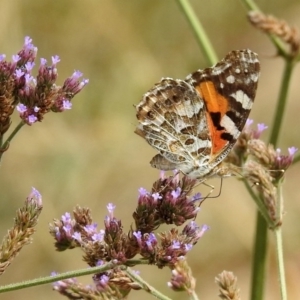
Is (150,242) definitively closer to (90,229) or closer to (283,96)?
(90,229)

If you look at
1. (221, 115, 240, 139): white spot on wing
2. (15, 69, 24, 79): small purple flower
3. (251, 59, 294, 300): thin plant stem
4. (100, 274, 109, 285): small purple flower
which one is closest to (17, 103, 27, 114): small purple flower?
(15, 69, 24, 79): small purple flower

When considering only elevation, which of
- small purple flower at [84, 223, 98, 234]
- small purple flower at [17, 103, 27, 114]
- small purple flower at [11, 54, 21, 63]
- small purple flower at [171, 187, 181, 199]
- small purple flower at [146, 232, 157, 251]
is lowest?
small purple flower at [146, 232, 157, 251]

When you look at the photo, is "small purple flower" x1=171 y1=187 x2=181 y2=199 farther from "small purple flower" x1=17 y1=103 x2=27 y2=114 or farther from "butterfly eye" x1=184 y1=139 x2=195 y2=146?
"small purple flower" x1=17 y1=103 x2=27 y2=114

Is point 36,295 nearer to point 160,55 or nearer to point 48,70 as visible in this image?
point 160,55

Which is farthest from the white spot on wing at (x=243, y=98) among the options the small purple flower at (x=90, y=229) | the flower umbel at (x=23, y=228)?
the flower umbel at (x=23, y=228)

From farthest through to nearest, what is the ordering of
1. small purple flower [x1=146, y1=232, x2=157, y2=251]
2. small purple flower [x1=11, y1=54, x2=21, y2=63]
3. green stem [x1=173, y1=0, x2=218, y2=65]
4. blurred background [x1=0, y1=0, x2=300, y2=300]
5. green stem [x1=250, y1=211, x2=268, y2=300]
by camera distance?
blurred background [x1=0, y1=0, x2=300, y2=300]
green stem [x1=173, y1=0, x2=218, y2=65]
green stem [x1=250, y1=211, x2=268, y2=300]
small purple flower [x1=11, y1=54, x2=21, y2=63]
small purple flower [x1=146, y1=232, x2=157, y2=251]

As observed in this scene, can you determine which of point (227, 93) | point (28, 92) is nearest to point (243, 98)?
point (227, 93)

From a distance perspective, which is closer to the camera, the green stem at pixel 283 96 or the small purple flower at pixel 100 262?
the small purple flower at pixel 100 262

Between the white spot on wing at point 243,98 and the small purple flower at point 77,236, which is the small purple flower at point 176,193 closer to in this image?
the small purple flower at point 77,236
